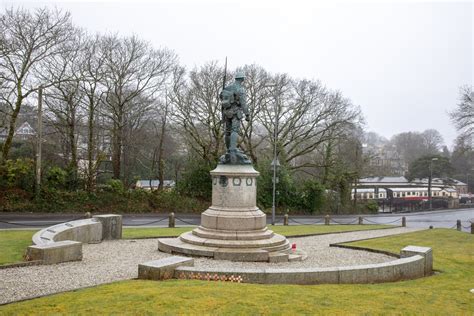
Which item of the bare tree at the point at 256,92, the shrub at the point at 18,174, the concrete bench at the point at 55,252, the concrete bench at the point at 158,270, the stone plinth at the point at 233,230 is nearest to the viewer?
the concrete bench at the point at 158,270

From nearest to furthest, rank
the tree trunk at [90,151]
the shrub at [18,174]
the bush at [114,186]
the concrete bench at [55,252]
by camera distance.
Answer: the concrete bench at [55,252] → the shrub at [18,174] → the tree trunk at [90,151] → the bush at [114,186]

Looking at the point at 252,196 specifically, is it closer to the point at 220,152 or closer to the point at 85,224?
the point at 85,224

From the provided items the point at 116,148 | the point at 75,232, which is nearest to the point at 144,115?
the point at 116,148

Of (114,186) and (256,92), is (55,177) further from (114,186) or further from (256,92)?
(256,92)

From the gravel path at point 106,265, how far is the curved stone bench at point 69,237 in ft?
1.00

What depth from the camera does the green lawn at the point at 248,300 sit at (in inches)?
248

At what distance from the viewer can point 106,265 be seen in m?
10.9

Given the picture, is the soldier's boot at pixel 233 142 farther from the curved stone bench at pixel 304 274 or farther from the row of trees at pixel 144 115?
the row of trees at pixel 144 115

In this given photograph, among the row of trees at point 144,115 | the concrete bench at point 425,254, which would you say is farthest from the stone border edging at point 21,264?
the row of trees at point 144,115

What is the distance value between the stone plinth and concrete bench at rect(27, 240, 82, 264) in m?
2.99

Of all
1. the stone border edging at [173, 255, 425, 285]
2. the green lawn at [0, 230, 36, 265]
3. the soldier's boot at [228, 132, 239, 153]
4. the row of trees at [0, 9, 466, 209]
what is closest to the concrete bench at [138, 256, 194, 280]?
the stone border edging at [173, 255, 425, 285]

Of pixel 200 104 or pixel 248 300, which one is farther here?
pixel 200 104

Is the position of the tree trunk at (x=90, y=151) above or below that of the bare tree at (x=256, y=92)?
below

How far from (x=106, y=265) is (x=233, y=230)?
4028 mm
